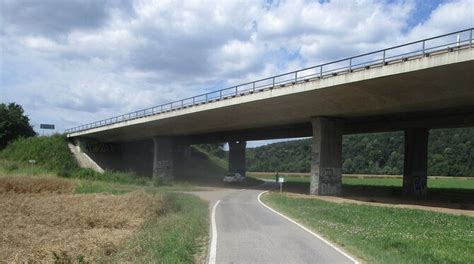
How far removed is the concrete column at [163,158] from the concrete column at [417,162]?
32.9 m

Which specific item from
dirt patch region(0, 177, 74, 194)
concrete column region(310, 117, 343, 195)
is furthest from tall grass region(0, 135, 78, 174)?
concrete column region(310, 117, 343, 195)

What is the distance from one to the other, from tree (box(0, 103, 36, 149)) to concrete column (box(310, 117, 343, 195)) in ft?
232

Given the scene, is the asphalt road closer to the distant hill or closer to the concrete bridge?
the concrete bridge

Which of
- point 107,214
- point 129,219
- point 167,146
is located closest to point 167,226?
point 129,219

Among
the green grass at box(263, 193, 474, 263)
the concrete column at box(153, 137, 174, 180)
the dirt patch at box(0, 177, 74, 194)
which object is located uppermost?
the concrete column at box(153, 137, 174, 180)

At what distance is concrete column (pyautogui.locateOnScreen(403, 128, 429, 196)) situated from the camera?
50.7m

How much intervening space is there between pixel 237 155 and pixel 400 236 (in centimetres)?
6251

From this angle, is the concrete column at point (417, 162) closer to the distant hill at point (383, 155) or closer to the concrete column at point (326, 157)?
the concrete column at point (326, 157)

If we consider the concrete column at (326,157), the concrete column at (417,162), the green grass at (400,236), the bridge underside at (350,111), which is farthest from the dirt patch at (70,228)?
the concrete column at (417,162)

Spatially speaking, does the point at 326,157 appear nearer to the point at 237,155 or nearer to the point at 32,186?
the point at 32,186

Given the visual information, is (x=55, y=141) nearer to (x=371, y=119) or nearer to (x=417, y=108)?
(x=371, y=119)

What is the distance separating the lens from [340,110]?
41.7 m

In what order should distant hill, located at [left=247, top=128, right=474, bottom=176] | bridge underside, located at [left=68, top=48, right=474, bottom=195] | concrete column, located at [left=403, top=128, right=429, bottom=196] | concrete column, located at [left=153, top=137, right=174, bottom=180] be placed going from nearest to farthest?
bridge underside, located at [left=68, top=48, right=474, bottom=195], concrete column, located at [left=403, top=128, right=429, bottom=196], concrete column, located at [left=153, top=137, right=174, bottom=180], distant hill, located at [left=247, top=128, right=474, bottom=176]

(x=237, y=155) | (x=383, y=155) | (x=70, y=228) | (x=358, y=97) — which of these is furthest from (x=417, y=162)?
(x=383, y=155)
